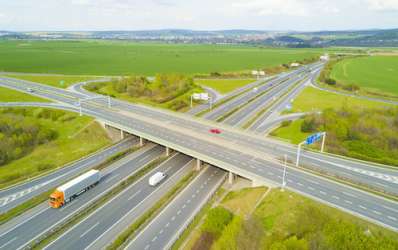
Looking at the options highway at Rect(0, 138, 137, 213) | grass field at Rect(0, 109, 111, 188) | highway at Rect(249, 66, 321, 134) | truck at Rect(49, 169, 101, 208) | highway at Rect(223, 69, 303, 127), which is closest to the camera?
truck at Rect(49, 169, 101, 208)

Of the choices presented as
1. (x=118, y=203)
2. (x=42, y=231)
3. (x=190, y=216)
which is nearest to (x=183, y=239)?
(x=190, y=216)

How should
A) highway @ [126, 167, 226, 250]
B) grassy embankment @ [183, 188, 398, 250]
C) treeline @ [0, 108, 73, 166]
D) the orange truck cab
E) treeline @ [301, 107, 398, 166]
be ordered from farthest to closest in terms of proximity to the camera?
treeline @ [0, 108, 73, 166]
treeline @ [301, 107, 398, 166]
the orange truck cab
highway @ [126, 167, 226, 250]
grassy embankment @ [183, 188, 398, 250]

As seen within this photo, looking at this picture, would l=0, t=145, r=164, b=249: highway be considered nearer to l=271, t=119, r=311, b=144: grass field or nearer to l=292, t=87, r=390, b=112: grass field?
l=271, t=119, r=311, b=144: grass field

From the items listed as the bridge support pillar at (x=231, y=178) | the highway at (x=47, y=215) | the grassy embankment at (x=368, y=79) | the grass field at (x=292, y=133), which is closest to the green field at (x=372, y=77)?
the grassy embankment at (x=368, y=79)

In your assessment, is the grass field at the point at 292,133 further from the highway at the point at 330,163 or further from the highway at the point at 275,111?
the highway at the point at 330,163

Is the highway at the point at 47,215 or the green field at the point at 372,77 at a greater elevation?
the green field at the point at 372,77

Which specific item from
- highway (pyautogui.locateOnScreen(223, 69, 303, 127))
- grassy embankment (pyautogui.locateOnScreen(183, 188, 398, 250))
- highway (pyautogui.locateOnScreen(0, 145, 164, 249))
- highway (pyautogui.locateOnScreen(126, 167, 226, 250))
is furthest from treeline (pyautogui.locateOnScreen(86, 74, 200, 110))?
grassy embankment (pyautogui.locateOnScreen(183, 188, 398, 250))
